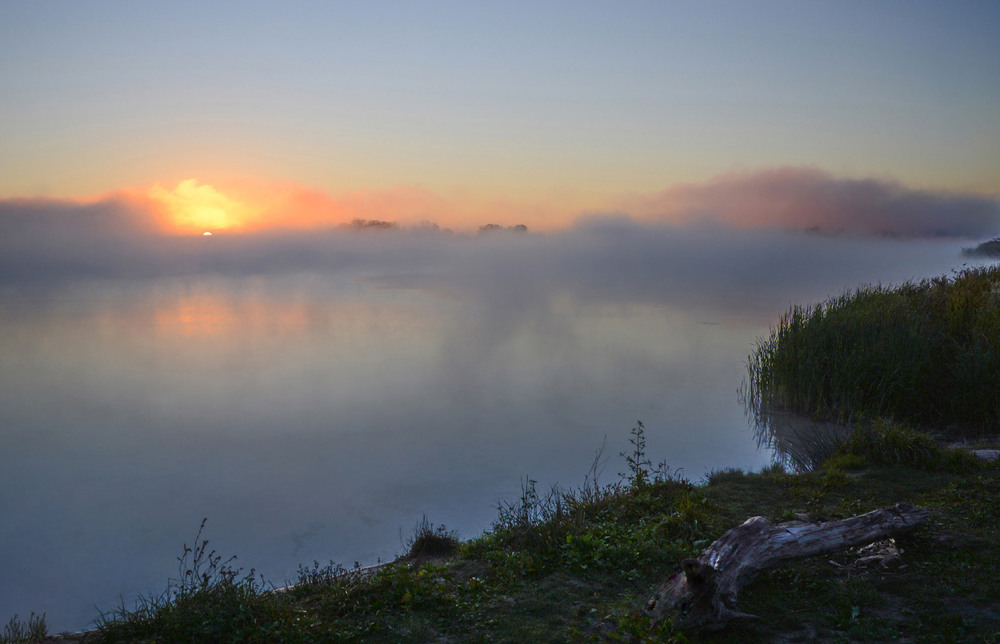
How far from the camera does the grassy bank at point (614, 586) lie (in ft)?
14.6

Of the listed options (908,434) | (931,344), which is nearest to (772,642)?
(908,434)

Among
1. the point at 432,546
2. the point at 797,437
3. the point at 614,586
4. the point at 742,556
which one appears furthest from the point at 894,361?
the point at 432,546

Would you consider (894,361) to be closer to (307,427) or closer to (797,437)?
(797,437)

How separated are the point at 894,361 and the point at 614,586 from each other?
878 cm

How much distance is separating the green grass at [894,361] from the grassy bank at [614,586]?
4.14m

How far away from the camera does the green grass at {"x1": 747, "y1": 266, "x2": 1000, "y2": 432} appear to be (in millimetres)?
11086

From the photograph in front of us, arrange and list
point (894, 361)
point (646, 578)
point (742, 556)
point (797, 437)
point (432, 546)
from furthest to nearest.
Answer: point (894, 361) < point (797, 437) < point (432, 546) < point (646, 578) < point (742, 556)

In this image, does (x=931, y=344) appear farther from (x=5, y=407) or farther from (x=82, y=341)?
(x=82, y=341)

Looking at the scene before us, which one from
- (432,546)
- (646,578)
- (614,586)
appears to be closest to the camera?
(614,586)

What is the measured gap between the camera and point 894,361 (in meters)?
11.7

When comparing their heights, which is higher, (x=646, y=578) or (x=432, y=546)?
(x=646, y=578)

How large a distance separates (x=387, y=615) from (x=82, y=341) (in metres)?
27.6

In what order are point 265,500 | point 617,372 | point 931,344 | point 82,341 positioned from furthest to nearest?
1. point 82,341
2. point 617,372
3. point 931,344
4. point 265,500

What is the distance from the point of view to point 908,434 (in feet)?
27.4
